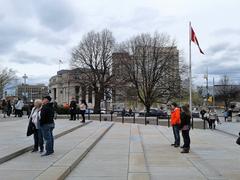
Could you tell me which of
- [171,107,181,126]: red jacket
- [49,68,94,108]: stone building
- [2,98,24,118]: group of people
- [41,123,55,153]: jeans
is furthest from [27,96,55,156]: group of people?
[49,68,94,108]: stone building

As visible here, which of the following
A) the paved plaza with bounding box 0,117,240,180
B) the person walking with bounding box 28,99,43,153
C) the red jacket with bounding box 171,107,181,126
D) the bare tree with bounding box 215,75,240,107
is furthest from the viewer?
the bare tree with bounding box 215,75,240,107

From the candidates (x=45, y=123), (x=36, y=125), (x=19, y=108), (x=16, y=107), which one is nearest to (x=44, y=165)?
(x=45, y=123)

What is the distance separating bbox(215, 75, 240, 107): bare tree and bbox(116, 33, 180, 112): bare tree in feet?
163

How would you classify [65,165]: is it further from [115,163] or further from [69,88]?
[69,88]

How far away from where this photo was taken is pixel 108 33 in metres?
67.7

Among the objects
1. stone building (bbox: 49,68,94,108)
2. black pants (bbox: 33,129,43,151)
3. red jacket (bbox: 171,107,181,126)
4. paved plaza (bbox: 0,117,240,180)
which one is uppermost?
stone building (bbox: 49,68,94,108)

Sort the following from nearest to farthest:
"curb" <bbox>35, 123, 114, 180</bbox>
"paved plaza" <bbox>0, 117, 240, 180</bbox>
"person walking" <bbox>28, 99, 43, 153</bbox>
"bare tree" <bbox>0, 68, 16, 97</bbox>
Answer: "curb" <bbox>35, 123, 114, 180</bbox>
"paved plaza" <bbox>0, 117, 240, 180</bbox>
"person walking" <bbox>28, 99, 43, 153</bbox>
"bare tree" <bbox>0, 68, 16, 97</bbox>

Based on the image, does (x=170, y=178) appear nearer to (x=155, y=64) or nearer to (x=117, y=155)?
(x=117, y=155)

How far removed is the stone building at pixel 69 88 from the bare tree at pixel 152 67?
29.6ft

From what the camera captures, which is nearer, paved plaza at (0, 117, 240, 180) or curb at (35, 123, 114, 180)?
curb at (35, 123, 114, 180)

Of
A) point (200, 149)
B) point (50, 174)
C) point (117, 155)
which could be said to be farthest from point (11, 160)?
point (200, 149)

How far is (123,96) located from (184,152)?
5298cm

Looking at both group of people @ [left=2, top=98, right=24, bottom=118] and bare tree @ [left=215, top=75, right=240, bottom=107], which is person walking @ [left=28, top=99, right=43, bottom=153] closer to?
group of people @ [left=2, top=98, right=24, bottom=118]

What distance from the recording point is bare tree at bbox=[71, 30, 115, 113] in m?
67.3
